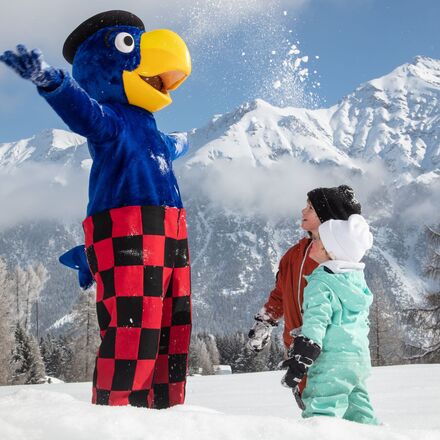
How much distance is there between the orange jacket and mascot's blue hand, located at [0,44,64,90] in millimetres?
1583

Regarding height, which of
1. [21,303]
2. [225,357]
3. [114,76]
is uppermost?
[114,76]

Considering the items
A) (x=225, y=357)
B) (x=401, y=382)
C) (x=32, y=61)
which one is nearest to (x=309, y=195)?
(x=32, y=61)

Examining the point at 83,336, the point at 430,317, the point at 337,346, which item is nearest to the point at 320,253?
→ the point at 337,346

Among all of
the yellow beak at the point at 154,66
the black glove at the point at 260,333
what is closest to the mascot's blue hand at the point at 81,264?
the yellow beak at the point at 154,66

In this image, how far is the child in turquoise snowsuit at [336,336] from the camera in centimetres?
222

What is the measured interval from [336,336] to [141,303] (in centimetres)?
78

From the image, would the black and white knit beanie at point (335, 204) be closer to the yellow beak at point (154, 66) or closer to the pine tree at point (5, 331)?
the yellow beak at point (154, 66)

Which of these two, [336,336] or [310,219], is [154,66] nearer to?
[310,219]

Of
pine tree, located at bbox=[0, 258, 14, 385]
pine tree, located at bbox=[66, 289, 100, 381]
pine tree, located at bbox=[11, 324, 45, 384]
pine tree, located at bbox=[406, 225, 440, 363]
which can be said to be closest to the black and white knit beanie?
pine tree, located at bbox=[406, 225, 440, 363]

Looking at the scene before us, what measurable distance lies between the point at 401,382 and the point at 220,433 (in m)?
4.75

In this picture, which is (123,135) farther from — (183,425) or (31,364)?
(31,364)

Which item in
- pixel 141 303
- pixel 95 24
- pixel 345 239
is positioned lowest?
pixel 141 303

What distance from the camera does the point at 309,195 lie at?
286cm

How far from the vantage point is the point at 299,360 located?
2.17 m
